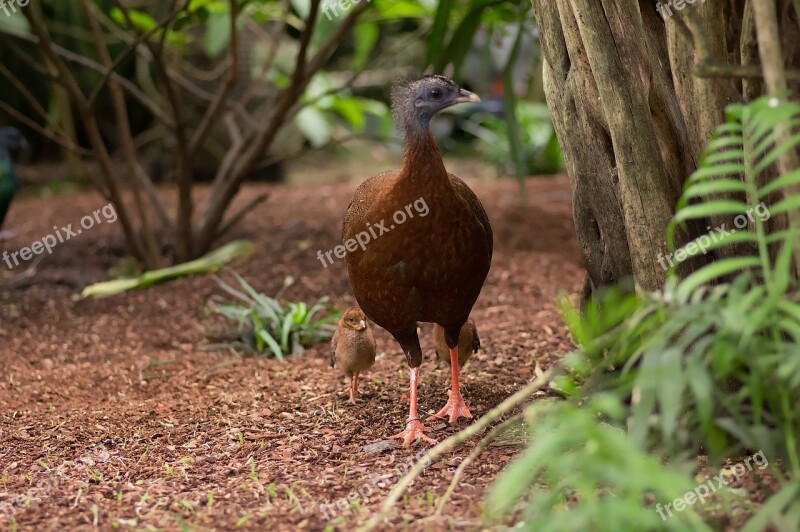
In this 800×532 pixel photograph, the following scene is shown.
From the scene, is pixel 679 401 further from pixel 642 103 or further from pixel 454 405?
pixel 454 405

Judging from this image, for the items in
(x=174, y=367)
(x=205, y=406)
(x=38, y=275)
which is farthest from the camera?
(x=38, y=275)

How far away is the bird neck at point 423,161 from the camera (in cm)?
358

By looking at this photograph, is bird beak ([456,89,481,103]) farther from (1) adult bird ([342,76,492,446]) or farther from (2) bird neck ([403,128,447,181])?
(2) bird neck ([403,128,447,181])

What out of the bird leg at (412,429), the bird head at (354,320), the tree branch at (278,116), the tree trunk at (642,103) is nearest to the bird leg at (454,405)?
the bird leg at (412,429)

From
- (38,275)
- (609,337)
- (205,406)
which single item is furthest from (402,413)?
(38,275)

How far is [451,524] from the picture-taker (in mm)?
2693

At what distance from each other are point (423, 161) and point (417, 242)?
32 cm

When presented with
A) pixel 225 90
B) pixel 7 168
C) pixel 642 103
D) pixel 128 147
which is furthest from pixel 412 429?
pixel 7 168

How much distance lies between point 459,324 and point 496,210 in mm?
4111

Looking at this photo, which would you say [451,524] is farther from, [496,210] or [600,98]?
[496,210]

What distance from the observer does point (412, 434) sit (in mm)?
3709

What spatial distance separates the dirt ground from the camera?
9.93 ft

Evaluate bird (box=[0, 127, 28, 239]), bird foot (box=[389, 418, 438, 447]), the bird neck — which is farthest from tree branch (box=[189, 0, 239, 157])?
bird foot (box=[389, 418, 438, 447])

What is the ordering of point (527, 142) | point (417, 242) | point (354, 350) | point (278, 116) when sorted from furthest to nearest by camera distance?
point (527, 142)
point (278, 116)
point (354, 350)
point (417, 242)
